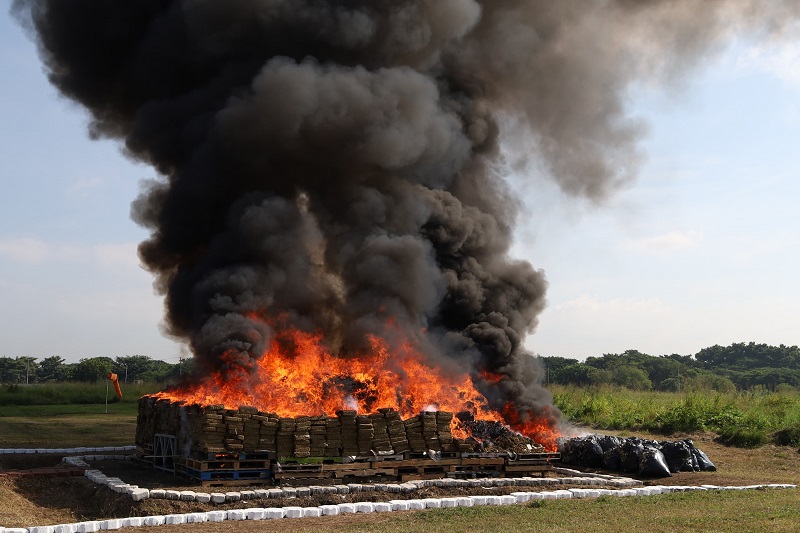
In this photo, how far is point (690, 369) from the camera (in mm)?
104000

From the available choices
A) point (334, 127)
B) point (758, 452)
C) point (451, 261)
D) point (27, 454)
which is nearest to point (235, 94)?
point (334, 127)

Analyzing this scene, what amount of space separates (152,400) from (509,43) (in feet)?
63.3

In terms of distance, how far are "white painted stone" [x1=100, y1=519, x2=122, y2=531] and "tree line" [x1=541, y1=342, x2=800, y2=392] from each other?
217 feet

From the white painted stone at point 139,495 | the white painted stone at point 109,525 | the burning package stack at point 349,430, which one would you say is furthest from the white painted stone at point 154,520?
the burning package stack at point 349,430

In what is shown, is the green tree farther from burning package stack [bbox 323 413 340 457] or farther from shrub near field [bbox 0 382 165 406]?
burning package stack [bbox 323 413 340 457]

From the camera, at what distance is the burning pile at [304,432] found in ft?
63.6

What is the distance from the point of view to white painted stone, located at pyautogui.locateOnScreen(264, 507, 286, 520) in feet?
52.2

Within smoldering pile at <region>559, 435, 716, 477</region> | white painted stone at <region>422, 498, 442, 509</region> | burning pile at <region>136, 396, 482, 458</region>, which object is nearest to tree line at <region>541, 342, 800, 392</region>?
smoldering pile at <region>559, 435, 716, 477</region>

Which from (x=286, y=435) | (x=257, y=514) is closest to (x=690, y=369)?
(x=286, y=435)

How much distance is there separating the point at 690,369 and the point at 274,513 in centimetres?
9705

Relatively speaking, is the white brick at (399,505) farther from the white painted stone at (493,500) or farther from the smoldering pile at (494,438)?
the smoldering pile at (494,438)

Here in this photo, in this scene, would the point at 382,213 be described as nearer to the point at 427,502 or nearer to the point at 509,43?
the point at 509,43

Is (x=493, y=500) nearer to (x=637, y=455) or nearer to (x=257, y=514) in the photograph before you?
(x=257, y=514)

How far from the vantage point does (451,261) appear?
30.5m
